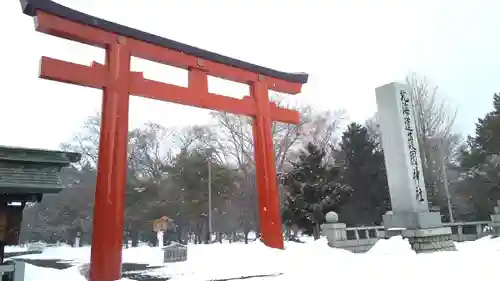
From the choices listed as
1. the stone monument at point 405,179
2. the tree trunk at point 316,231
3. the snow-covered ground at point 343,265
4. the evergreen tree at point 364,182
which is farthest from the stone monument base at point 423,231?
the evergreen tree at point 364,182

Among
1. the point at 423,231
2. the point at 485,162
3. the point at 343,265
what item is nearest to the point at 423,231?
the point at 423,231

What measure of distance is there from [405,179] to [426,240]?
181 centimetres

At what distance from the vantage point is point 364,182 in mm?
19641

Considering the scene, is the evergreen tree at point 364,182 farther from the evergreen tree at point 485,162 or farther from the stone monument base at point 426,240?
the stone monument base at point 426,240

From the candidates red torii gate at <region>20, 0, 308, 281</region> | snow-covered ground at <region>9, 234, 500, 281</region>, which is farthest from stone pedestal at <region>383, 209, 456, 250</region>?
red torii gate at <region>20, 0, 308, 281</region>

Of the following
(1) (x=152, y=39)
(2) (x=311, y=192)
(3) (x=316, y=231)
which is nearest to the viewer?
(1) (x=152, y=39)

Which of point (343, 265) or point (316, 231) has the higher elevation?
point (316, 231)

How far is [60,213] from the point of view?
29.9 meters

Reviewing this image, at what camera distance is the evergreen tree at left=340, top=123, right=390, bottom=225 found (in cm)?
1914

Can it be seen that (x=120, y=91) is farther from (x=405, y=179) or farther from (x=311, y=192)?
(x=311, y=192)

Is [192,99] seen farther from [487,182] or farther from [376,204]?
[487,182]

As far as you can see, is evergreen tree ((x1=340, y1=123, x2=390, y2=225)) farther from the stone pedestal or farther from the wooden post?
the wooden post

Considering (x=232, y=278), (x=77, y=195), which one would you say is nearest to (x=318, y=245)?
(x=232, y=278)

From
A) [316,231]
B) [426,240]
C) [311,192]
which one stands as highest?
[311,192]
